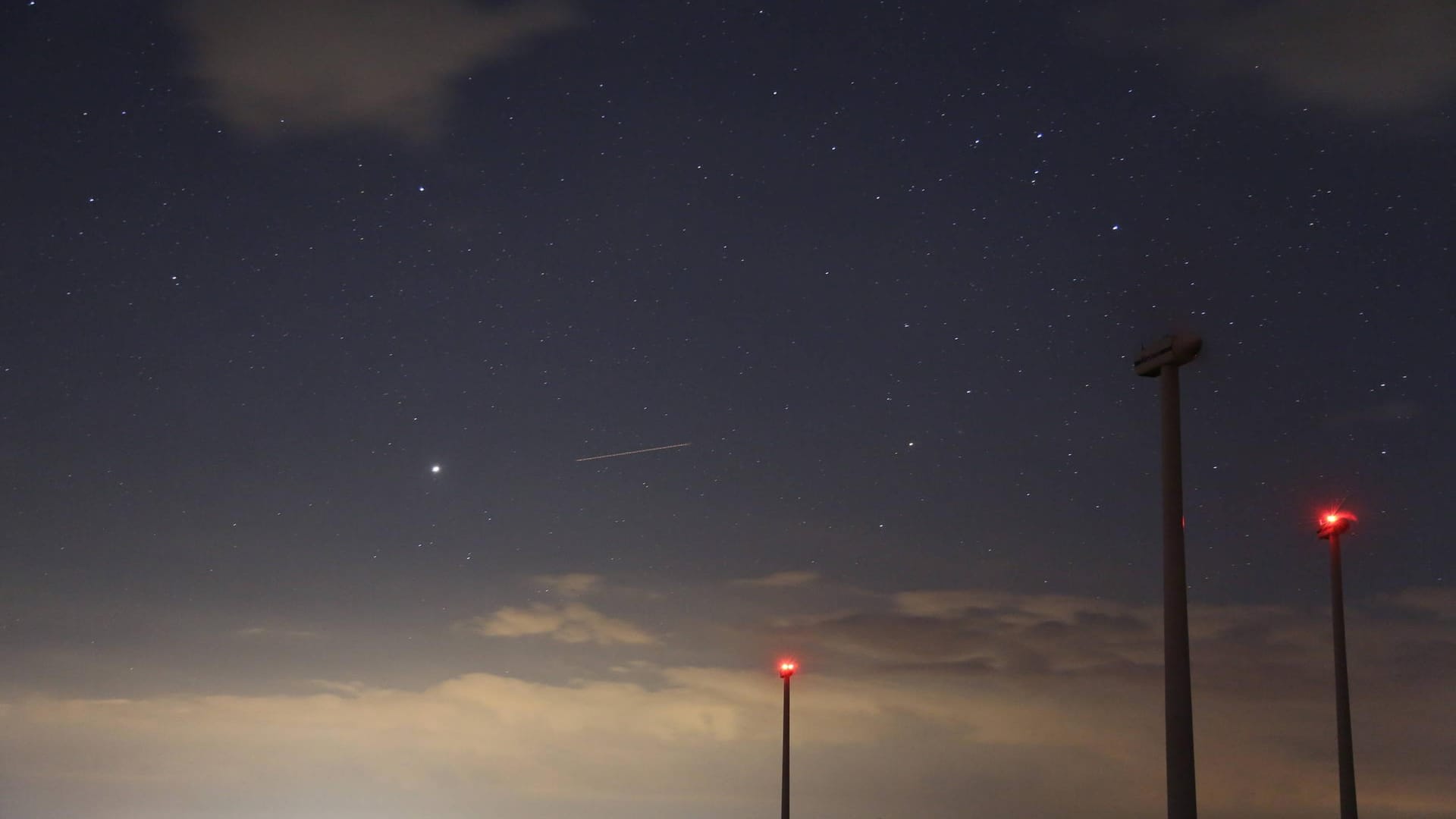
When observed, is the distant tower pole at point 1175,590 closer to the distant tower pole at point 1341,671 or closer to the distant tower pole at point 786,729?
the distant tower pole at point 1341,671

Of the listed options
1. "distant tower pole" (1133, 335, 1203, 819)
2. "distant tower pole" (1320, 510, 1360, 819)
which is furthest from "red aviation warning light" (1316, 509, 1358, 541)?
"distant tower pole" (1133, 335, 1203, 819)

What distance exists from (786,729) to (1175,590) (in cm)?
2300

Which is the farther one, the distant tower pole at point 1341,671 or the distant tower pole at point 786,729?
the distant tower pole at point 786,729

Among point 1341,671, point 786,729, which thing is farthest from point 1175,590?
point 786,729

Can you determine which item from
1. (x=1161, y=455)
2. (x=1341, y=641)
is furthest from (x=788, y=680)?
(x=1161, y=455)

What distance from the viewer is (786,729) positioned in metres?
39.0

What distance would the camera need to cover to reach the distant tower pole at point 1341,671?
27062 millimetres

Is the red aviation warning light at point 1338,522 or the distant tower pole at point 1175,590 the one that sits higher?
the red aviation warning light at point 1338,522

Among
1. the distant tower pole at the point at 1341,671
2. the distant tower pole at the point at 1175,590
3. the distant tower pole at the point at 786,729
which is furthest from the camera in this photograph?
the distant tower pole at the point at 786,729

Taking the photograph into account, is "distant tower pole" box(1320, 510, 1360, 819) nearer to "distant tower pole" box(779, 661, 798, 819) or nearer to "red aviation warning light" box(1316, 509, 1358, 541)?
"red aviation warning light" box(1316, 509, 1358, 541)

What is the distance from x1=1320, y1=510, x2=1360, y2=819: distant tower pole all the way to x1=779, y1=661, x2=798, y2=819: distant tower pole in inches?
582

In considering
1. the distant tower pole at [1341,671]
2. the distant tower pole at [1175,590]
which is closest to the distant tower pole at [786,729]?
the distant tower pole at [1341,671]

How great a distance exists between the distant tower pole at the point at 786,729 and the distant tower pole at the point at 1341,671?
14773 millimetres

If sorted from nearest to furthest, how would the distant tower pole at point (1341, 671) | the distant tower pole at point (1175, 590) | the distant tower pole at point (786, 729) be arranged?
the distant tower pole at point (1175, 590), the distant tower pole at point (1341, 671), the distant tower pole at point (786, 729)
